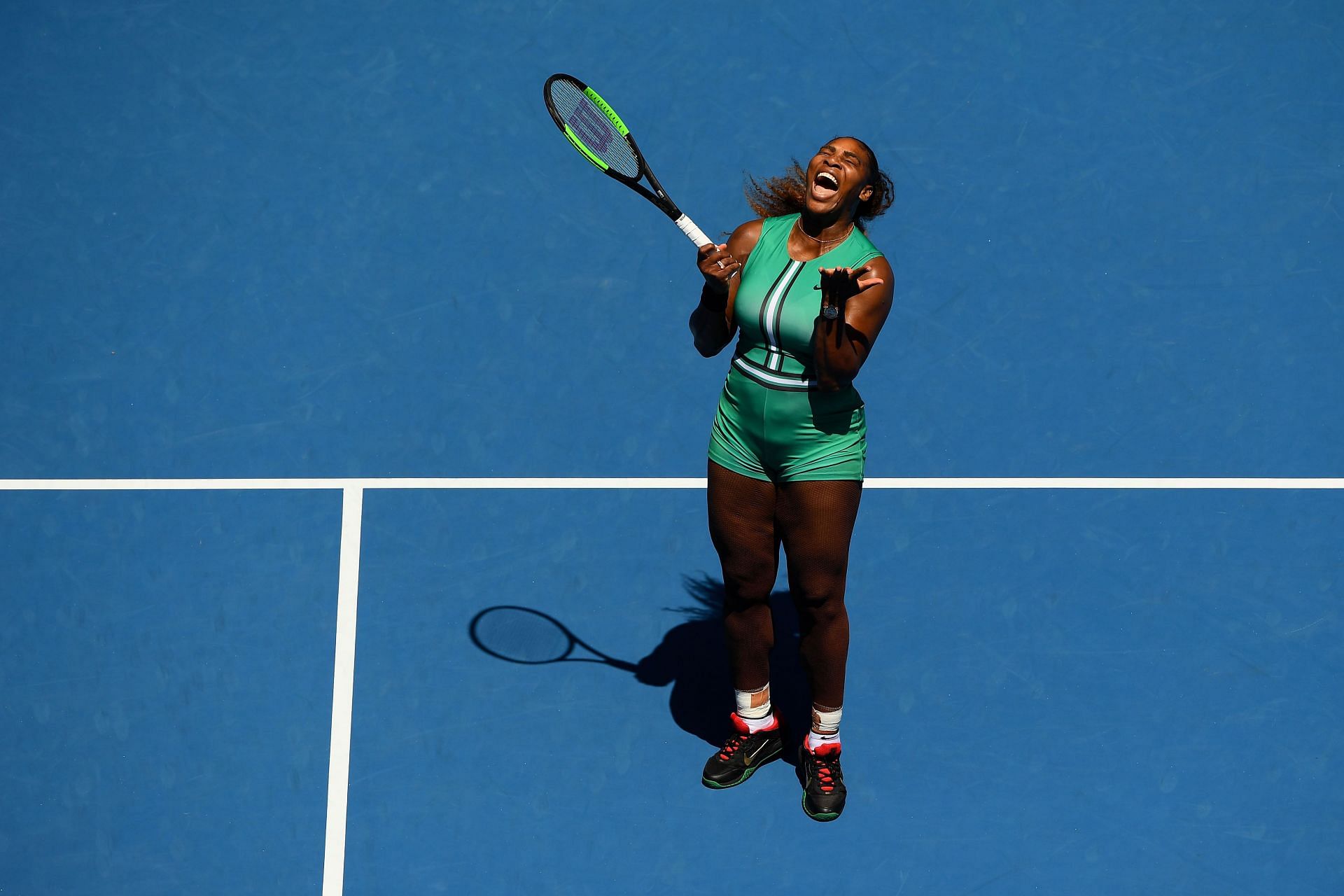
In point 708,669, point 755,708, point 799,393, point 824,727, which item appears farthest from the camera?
point 708,669

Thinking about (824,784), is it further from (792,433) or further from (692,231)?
(692,231)

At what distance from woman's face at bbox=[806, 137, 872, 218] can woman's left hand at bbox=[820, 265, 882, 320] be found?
24 centimetres

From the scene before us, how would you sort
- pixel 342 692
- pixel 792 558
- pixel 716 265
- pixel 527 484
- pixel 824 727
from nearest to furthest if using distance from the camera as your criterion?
pixel 716 265
pixel 792 558
pixel 824 727
pixel 342 692
pixel 527 484

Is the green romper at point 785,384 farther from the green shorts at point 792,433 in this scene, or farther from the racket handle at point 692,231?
the racket handle at point 692,231

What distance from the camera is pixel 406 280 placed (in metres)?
6.26

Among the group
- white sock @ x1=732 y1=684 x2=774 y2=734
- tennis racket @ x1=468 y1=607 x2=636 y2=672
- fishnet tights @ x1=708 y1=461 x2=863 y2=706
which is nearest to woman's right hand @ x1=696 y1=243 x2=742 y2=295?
fishnet tights @ x1=708 y1=461 x2=863 y2=706

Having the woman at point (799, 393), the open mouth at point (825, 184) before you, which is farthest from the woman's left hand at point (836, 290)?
the open mouth at point (825, 184)

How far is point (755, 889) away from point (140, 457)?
10.1ft

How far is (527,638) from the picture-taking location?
17.8 feet

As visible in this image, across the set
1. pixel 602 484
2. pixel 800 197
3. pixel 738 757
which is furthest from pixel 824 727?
pixel 800 197

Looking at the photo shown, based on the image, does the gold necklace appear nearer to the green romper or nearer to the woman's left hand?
the green romper

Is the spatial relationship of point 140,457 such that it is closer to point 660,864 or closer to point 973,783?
point 660,864

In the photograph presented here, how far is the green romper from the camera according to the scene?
4281mm

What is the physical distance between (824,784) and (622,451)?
171 centimetres
